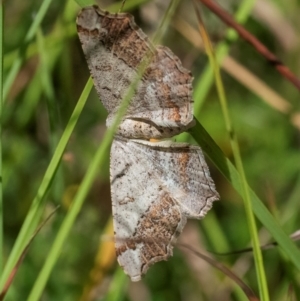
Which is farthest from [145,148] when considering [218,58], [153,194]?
[218,58]

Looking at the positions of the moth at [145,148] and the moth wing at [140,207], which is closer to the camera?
the moth at [145,148]

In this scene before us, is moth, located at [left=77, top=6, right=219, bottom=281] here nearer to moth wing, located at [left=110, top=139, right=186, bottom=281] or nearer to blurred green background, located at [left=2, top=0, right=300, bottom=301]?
moth wing, located at [left=110, top=139, right=186, bottom=281]

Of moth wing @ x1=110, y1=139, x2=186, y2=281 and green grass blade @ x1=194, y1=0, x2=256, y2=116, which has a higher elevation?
green grass blade @ x1=194, y1=0, x2=256, y2=116

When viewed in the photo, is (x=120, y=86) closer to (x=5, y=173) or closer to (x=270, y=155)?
(x=5, y=173)

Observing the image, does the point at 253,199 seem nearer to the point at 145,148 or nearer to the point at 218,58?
the point at 145,148

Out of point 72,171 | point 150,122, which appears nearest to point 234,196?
point 72,171

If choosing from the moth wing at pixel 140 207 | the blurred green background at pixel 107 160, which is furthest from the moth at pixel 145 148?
the blurred green background at pixel 107 160

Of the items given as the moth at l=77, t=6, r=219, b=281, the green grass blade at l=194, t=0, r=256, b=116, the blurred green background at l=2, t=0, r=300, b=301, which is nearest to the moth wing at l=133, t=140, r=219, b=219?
the moth at l=77, t=6, r=219, b=281

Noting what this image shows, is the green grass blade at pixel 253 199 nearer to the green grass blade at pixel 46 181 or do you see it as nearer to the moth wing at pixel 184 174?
the moth wing at pixel 184 174
